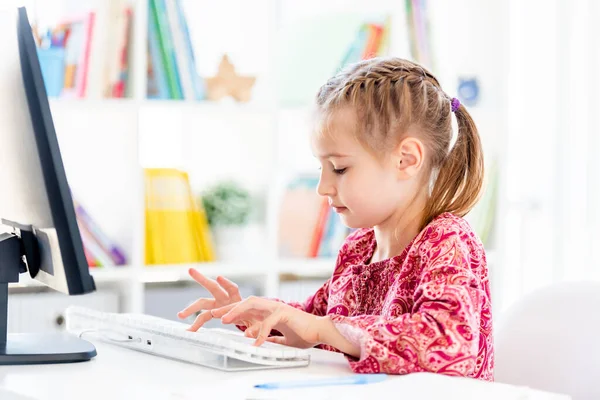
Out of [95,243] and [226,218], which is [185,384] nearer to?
[95,243]

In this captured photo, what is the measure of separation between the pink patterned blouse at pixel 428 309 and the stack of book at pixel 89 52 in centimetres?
142

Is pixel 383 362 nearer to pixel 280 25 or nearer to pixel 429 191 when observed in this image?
pixel 429 191

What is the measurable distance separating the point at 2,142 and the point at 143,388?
38cm

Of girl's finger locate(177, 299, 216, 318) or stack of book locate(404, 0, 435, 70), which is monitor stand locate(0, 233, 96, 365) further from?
stack of book locate(404, 0, 435, 70)

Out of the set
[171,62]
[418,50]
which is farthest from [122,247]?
[418,50]

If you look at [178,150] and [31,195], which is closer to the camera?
[31,195]

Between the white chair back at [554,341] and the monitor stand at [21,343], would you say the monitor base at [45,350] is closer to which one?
the monitor stand at [21,343]

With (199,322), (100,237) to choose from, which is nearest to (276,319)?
(199,322)

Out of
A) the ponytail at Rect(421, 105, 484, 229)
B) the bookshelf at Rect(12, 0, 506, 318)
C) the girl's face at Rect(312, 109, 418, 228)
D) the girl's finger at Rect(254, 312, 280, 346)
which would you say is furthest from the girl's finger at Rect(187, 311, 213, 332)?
the bookshelf at Rect(12, 0, 506, 318)

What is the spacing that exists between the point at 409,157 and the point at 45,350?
0.59 meters

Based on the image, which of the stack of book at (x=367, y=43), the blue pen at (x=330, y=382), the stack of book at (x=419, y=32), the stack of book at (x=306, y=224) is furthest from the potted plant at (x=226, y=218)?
the blue pen at (x=330, y=382)

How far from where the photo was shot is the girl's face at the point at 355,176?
1422mm

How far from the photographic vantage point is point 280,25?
2.88 m

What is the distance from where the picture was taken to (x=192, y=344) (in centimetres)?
116
